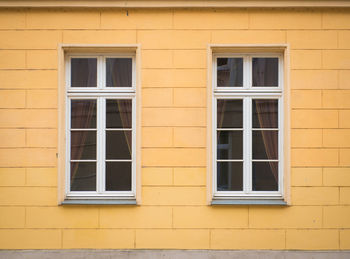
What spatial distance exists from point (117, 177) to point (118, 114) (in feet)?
2.84

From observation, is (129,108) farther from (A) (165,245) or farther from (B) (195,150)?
(A) (165,245)

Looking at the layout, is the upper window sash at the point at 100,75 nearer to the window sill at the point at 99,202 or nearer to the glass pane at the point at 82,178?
the glass pane at the point at 82,178

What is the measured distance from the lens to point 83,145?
5633mm

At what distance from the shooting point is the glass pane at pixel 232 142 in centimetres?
562

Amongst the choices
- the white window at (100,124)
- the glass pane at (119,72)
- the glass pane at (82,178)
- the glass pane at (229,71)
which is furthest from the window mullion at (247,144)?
the glass pane at (82,178)

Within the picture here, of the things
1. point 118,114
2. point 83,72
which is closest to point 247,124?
point 118,114

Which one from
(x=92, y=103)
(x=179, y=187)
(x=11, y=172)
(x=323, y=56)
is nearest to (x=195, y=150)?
(x=179, y=187)

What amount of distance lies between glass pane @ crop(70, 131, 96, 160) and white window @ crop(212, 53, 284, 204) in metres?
1.68

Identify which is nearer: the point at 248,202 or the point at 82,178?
the point at 248,202

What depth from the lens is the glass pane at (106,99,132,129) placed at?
5.65m

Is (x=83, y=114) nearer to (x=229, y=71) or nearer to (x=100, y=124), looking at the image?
(x=100, y=124)

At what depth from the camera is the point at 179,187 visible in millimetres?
5418

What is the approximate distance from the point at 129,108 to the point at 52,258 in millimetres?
2233

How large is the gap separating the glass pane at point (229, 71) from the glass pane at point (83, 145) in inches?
75.5
